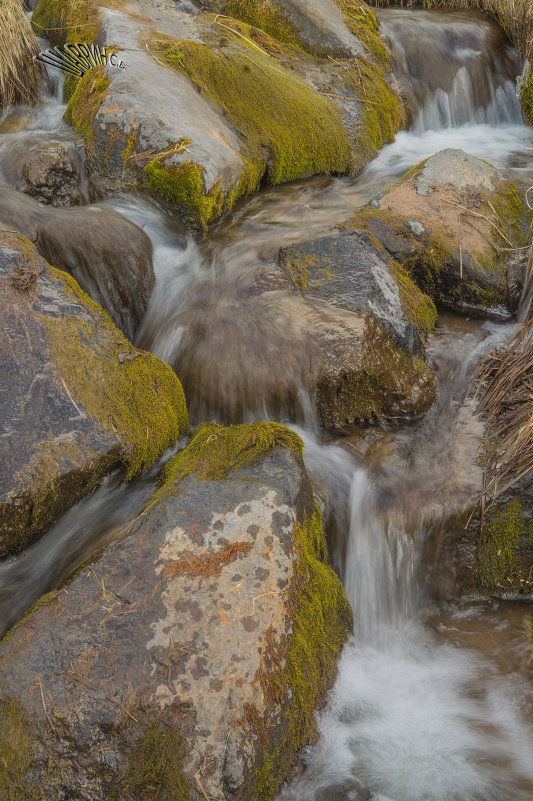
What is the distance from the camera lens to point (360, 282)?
435 cm

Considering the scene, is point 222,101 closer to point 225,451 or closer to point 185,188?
point 185,188

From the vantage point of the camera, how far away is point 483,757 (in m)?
2.85

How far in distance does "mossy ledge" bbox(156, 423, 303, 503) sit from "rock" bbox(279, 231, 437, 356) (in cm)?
135

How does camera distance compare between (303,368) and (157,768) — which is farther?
(303,368)

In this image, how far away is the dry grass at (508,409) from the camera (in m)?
3.59

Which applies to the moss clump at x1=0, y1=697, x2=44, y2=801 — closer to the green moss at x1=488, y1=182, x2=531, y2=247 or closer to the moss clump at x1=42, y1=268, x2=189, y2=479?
the moss clump at x1=42, y1=268, x2=189, y2=479

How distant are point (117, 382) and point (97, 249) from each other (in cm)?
155

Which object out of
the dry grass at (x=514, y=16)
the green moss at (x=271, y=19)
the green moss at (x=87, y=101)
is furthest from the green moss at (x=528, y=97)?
the green moss at (x=87, y=101)

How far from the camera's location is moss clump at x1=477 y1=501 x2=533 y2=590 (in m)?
3.63

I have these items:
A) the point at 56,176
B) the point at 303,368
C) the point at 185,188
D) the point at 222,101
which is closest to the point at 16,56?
the point at 56,176

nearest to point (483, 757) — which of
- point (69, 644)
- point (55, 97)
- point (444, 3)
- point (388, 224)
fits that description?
point (69, 644)

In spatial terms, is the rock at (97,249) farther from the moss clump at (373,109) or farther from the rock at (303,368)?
the moss clump at (373,109)

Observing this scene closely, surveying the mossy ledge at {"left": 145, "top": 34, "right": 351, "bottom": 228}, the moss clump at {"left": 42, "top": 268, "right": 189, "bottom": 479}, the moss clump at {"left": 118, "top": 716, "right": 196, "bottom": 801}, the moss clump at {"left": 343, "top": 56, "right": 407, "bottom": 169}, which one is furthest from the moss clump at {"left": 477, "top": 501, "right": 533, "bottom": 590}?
the moss clump at {"left": 343, "top": 56, "right": 407, "bottom": 169}

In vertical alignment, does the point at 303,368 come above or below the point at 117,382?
below
